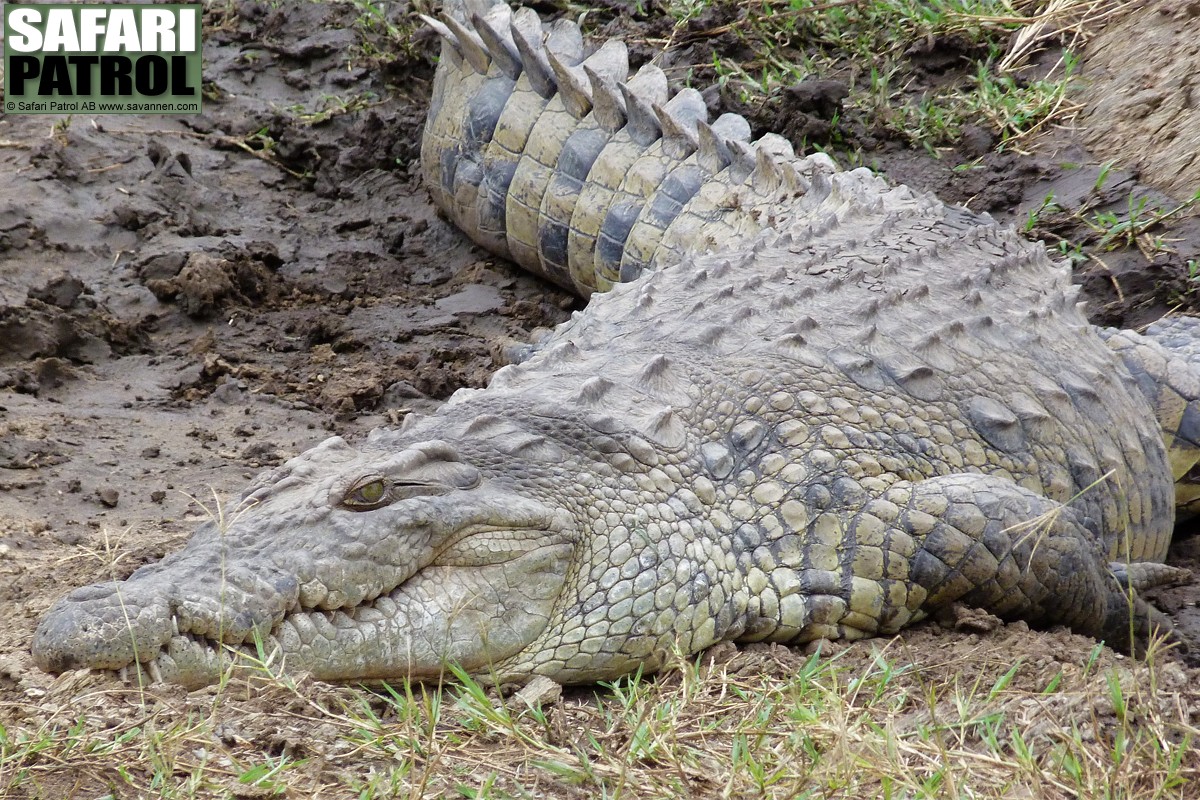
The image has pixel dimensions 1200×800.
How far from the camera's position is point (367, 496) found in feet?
9.33

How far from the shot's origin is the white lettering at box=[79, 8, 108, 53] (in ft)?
23.6

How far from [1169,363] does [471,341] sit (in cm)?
281

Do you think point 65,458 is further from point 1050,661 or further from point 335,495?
point 1050,661

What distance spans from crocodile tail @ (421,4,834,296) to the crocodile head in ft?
7.76

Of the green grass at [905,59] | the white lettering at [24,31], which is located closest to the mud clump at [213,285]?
the white lettering at [24,31]

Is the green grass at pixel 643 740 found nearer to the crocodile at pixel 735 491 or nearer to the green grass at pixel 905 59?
the crocodile at pixel 735 491

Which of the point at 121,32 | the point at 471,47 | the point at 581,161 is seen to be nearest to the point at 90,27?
the point at 121,32

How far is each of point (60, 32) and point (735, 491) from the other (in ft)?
19.3

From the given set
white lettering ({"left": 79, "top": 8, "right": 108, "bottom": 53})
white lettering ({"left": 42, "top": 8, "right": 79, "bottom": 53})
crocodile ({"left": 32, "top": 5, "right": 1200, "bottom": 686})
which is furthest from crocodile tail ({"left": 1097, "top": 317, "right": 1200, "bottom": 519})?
white lettering ({"left": 42, "top": 8, "right": 79, "bottom": 53})

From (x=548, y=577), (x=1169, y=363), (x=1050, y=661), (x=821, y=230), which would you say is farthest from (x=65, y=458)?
(x=1169, y=363)

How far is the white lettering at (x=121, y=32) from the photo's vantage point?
7.24 metres

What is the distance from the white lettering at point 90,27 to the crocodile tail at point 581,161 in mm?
2303

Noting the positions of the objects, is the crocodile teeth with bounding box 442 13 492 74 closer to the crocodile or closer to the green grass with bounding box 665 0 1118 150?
the green grass with bounding box 665 0 1118 150

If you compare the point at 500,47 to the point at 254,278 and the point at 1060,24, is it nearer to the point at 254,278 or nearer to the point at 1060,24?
the point at 254,278
